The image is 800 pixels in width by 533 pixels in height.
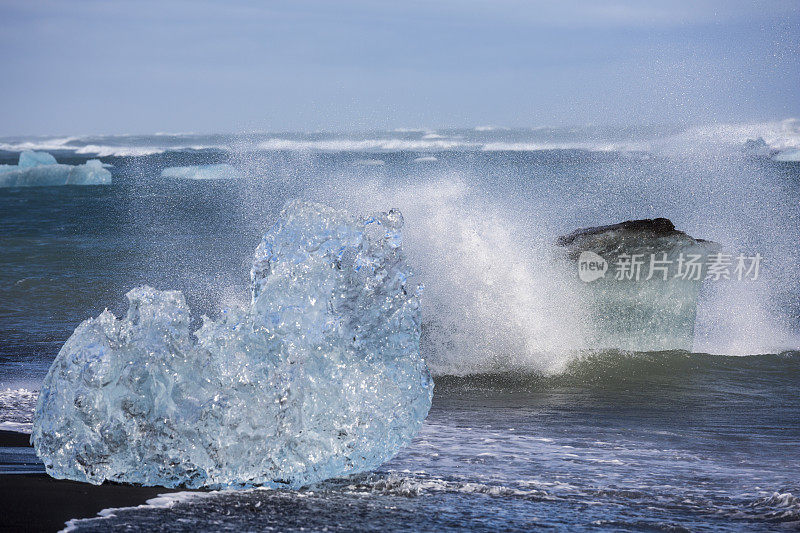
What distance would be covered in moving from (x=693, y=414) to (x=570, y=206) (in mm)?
26999

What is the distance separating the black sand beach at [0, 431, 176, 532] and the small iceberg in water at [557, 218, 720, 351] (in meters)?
4.94

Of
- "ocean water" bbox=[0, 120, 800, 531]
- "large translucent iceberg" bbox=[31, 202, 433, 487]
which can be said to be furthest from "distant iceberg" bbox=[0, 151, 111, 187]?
"large translucent iceberg" bbox=[31, 202, 433, 487]

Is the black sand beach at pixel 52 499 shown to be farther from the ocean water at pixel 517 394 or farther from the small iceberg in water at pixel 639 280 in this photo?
the small iceberg in water at pixel 639 280

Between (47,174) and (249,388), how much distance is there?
4522 centimetres

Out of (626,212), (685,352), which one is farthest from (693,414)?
(626,212)

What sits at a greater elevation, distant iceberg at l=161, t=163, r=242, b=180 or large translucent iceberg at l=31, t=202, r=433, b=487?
distant iceberg at l=161, t=163, r=242, b=180

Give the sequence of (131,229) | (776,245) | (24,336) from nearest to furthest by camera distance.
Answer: (24,336)
(776,245)
(131,229)

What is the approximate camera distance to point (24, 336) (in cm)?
967

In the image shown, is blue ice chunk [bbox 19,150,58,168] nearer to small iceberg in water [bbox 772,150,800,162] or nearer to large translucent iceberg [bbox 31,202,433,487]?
small iceberg in water [bbox 772,150,800,162]

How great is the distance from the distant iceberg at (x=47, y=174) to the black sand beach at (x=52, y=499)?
41846mm

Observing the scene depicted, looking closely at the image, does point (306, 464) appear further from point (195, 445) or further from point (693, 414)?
point (693, 414)

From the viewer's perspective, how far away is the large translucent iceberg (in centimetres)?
460

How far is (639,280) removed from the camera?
27.5 feet

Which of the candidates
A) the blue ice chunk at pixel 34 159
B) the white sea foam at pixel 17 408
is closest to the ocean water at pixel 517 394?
the white sea foam at pixel 17 408
